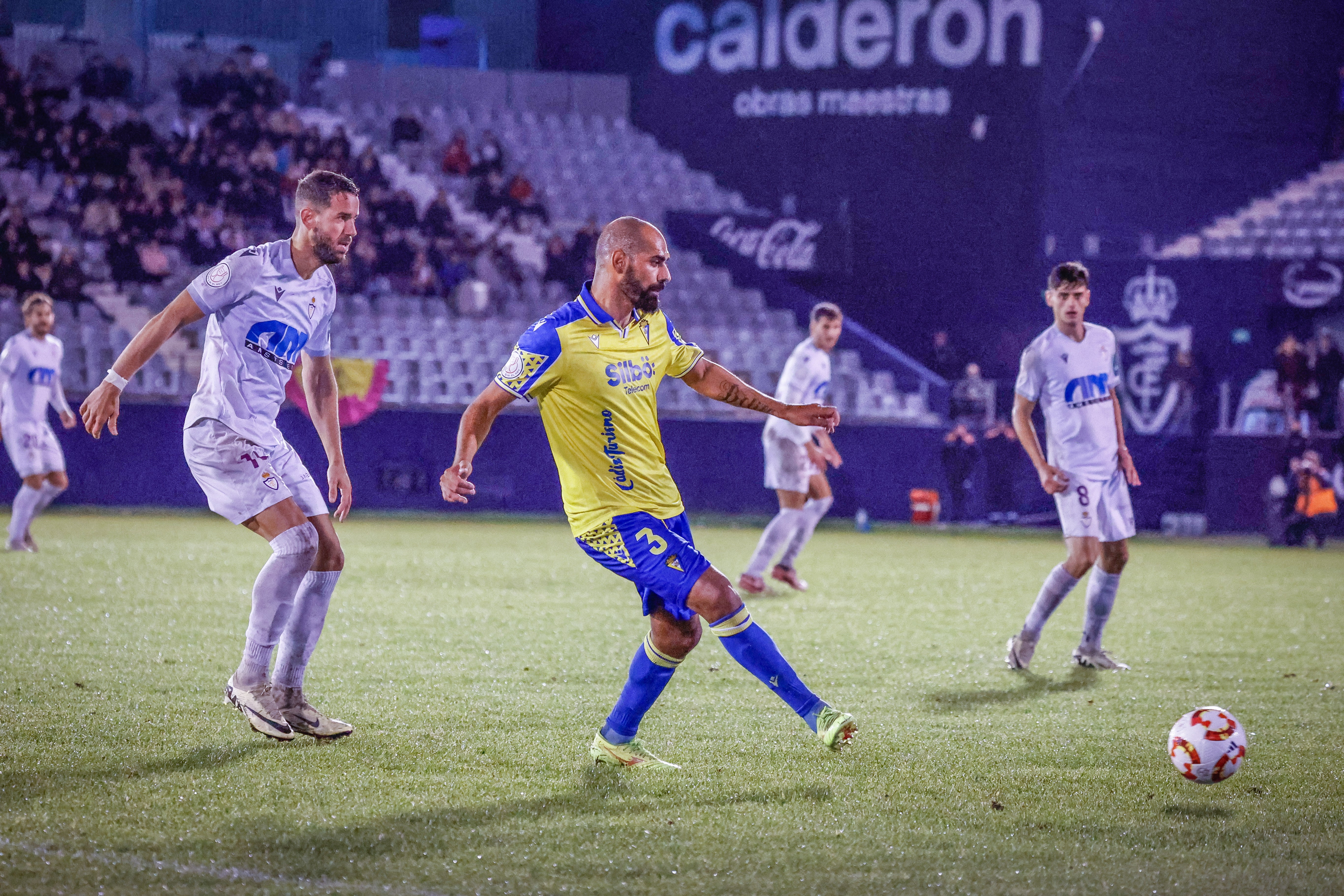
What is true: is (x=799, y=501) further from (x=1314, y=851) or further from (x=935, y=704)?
(x=1314, y=851)

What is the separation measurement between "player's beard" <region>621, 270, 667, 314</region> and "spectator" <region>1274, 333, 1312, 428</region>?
58.9 feet

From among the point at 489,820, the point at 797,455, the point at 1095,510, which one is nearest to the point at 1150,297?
the point at 797,455

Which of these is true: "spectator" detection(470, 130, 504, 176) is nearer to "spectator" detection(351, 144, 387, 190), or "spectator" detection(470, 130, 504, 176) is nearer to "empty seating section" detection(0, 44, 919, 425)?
"empty seating section" detection(0, 44, 919, 425)

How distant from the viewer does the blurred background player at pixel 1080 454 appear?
25.6ft

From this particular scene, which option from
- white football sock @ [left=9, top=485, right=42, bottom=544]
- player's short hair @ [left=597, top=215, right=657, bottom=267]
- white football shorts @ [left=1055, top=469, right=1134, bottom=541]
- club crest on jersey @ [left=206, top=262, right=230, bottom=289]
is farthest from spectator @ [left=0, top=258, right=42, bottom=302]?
player's short hair @ [left=597, top=215, right=657, bottom=267]

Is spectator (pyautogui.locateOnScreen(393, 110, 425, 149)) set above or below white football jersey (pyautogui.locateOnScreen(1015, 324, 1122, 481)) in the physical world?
above

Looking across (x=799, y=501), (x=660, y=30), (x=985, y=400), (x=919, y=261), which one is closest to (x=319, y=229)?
(x=799, y=501)

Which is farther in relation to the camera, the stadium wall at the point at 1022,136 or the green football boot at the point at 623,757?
the stadium wall at the point at 1022,136

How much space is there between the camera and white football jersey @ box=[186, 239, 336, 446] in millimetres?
5492

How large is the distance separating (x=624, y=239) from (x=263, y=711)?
236 cm

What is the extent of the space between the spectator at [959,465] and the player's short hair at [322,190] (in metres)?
15.5

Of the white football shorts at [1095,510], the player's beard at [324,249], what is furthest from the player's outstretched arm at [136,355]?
the white football shorts at [1095,510]

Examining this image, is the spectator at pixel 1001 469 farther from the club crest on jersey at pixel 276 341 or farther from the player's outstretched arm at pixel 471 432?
the player's outstretched arm at pixel 471 432

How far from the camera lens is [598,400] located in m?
4.99
